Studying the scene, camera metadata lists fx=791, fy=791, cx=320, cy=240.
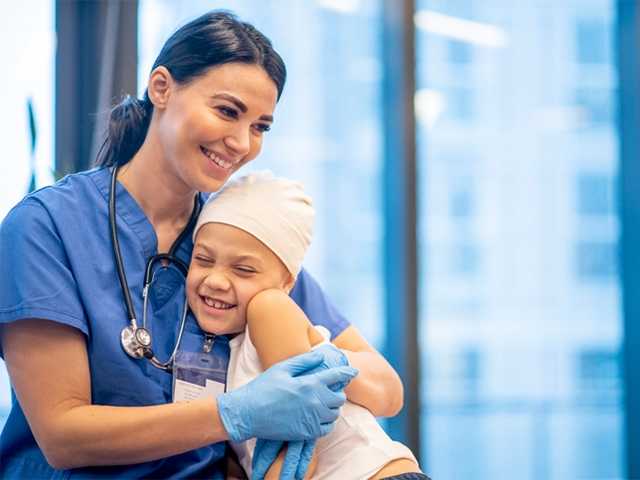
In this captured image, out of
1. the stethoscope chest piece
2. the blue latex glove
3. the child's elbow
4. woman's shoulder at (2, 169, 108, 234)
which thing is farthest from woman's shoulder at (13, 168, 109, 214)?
the child's elbow

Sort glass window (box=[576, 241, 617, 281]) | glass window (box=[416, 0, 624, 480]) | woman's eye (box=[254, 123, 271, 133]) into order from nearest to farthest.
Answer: woman's eye (box=[254, 123, 271, 133]) → glass window (box=[416, 0, 624, 480]) → glass window (box=[576, 241, 617, 281])

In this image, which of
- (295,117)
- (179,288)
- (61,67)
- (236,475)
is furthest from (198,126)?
(295,117)

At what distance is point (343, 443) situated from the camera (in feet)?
4.40

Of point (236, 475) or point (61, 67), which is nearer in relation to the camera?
point (236, 475)

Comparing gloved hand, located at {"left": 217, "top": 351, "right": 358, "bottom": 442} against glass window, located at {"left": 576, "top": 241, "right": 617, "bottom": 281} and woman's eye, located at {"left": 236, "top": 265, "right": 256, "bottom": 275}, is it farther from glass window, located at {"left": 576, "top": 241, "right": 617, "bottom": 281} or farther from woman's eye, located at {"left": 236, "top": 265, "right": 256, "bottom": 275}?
glass window, located at {"left": 576, "top": 241, "right": 617, "bottom": 281}

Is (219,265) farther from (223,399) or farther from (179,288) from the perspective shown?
(223,399)

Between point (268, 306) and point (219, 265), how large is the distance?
0.12 metres

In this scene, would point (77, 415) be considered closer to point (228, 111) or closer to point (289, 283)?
point (289, 283)

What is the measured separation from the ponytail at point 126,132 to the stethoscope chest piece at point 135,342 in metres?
0.36

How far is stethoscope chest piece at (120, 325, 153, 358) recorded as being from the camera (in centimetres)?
129

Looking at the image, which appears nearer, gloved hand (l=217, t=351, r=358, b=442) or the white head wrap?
gloved hand (l=217, t=351, r=358, b=442)

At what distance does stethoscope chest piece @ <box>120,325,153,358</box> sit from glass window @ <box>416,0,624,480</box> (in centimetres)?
188

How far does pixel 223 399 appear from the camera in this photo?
1244 millimetres

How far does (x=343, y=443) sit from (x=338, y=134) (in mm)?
1880
